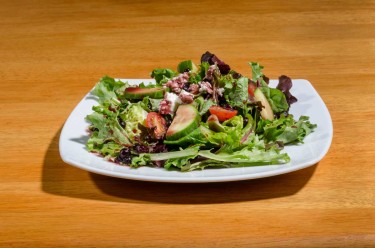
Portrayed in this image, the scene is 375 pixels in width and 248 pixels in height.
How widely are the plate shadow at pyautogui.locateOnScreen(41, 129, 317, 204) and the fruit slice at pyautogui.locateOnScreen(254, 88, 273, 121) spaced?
16 cm

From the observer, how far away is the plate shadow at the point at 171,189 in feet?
4.17

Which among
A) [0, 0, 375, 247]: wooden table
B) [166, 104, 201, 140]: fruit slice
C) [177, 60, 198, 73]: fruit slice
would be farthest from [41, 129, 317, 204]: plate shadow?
[177, 60, 198, 73]: fruit slice

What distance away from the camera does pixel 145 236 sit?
1.17 m

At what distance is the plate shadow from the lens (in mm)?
1270

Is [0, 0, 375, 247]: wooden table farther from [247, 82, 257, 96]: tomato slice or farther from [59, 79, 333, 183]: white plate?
[247, 82, 257, 96]: tomato slice

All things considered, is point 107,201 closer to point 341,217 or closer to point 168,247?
point 168,247

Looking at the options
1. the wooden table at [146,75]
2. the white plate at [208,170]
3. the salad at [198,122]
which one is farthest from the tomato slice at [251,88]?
the wooden table at [146,75]

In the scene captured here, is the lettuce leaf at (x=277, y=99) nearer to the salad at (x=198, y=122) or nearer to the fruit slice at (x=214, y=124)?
the salad at (x=198, y=122)

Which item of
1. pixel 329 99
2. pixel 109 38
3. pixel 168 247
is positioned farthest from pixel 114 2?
pixel 168 247

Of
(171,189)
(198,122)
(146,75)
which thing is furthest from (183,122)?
(146,75)

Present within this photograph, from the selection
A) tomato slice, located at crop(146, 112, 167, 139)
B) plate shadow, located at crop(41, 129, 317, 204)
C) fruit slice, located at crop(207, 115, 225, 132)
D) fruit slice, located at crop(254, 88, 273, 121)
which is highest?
fruit slice, located at crop(254, 88, 273, 121)

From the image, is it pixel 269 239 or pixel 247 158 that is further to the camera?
pixel 247 158

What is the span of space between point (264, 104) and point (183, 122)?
0.25m

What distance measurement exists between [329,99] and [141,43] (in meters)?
0.83
